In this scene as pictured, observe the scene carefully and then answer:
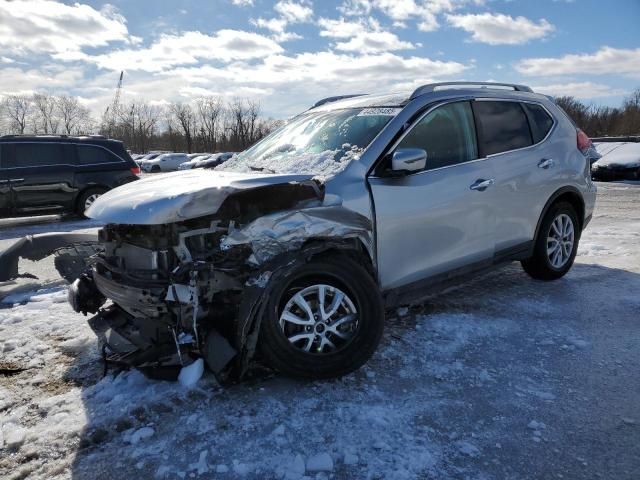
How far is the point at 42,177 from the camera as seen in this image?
988 centimetres

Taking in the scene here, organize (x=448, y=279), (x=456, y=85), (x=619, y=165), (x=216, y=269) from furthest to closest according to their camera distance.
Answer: (x=619, y=165), (x=456, y=85), (x=448, y=279), (x=216, y=269)

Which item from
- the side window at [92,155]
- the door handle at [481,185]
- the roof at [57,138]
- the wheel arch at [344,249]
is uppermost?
the roof at [57,138]

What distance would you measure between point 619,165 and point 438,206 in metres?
17.0

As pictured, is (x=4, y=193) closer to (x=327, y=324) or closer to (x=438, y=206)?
(x=327, y=324)

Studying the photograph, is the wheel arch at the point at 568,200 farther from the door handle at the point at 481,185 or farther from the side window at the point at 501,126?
the door handle at the point at 481,185

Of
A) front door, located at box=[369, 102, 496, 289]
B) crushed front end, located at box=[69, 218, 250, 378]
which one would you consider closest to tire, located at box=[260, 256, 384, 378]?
crushed front end, located at box=[69, 218, 250, 378]

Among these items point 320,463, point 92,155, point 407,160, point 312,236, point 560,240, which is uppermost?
point 92,155

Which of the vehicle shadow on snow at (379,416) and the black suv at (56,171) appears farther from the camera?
the black suv at (56,171)

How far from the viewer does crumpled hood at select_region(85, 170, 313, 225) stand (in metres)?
2.76

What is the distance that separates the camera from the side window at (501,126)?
422 cm

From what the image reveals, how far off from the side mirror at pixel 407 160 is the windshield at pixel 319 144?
0.87 ft

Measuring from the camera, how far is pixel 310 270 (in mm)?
3029

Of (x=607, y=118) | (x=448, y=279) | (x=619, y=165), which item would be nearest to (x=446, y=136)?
(x=448, y=279)

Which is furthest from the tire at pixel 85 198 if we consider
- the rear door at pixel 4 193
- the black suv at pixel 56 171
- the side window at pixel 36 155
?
the rear door at pixel 4 193
